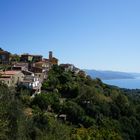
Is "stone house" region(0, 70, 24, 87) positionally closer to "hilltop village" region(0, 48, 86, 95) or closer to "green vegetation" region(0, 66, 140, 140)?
"hilltop village" region(0, 48, 86, 95)

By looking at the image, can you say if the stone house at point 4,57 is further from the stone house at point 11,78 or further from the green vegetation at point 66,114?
the stone house at point 11,78

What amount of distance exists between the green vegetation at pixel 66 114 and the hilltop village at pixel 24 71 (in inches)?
83.7

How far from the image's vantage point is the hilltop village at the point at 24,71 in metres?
63.5

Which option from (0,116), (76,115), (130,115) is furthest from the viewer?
(130,115)

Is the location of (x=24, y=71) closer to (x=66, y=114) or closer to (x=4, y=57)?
(x=4, y=57)

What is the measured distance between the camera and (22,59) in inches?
3743

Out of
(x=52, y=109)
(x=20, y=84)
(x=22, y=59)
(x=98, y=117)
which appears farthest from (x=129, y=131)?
(x=22, y=59)

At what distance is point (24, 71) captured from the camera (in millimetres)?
74875

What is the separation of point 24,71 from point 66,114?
74.7 ft

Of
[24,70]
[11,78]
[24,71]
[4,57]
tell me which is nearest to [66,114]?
[11,78]

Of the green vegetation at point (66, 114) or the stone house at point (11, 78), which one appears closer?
the green vegetation at point (66, 114)

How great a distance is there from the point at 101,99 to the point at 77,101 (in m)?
5.96

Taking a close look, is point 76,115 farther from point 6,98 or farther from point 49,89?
point 6,98

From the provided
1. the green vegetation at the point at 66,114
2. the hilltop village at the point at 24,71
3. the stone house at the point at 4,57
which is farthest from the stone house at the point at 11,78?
the stone house at the point at 4,57
